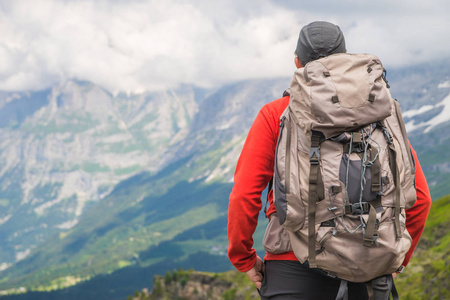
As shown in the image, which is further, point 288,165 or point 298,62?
point 298,62

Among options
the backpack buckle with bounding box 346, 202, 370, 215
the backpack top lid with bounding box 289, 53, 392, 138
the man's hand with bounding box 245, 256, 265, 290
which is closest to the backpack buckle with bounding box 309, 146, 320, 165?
the backpack top lid with bounding box 289, 53, 392, 138

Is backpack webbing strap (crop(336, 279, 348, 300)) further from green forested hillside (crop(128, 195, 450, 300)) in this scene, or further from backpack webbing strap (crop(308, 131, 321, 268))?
green forested hillside (crop(128, 195, 450, 300))

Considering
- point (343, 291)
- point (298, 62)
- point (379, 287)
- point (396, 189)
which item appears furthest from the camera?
point (298, 62)

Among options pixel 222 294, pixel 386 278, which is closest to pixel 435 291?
pixel 386 278

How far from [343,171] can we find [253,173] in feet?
3.75

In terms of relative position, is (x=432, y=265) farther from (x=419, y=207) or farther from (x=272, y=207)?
(x=272, y=207)

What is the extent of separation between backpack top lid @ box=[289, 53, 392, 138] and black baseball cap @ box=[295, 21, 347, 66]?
44 centimetres

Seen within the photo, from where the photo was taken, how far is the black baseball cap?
223 inches

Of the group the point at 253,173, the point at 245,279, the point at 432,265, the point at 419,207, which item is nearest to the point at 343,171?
the point at 253,173

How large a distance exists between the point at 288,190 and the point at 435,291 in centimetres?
4129

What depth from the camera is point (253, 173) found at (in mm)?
5559

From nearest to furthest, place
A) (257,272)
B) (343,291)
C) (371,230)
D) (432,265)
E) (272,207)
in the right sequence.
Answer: (371,230) < (343,291) < (272,207) < (257,272) < (432,265)

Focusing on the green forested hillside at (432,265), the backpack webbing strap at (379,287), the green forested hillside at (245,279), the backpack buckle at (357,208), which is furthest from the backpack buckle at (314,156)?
the green forested hillside at (245,279)

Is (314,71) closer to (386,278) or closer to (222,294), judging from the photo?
(386,278)
